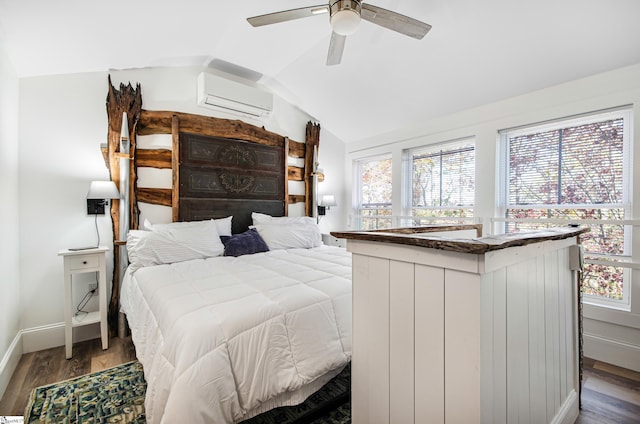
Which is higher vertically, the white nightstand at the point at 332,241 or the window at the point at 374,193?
the window at the point at 374,193

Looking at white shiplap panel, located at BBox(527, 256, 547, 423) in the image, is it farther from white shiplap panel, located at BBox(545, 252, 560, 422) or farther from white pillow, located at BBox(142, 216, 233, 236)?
white pillow, located at BBox(142, 216, 233, 236)

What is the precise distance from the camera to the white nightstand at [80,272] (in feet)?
7.46

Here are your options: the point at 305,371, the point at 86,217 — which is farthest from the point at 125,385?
the point at 86,217

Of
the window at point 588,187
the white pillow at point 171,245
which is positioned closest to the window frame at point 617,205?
the window at point 588,187

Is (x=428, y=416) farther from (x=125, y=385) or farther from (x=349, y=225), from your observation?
(x=349, y=225)

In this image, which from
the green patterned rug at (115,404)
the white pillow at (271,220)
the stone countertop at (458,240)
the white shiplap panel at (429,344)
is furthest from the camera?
the white pillow at (271,220)

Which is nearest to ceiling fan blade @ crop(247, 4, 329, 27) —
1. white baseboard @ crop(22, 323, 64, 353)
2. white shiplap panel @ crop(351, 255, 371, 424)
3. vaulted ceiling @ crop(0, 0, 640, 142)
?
vaulted ceiling @ crop(0, 0, 640, 142)

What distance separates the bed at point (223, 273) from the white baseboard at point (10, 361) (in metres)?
0.61

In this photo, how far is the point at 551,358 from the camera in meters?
1.30

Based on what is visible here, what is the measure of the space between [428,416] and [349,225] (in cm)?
368

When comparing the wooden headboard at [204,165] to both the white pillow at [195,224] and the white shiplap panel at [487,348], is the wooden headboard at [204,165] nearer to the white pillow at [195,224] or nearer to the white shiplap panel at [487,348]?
the white pillow at [195,224]

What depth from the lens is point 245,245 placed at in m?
2.90

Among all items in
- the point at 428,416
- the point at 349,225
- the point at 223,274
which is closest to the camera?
the point at 428,416

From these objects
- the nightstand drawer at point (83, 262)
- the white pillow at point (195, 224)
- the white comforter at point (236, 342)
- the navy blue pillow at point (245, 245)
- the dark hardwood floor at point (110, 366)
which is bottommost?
the dark hardwood floor at point (110, 366)
